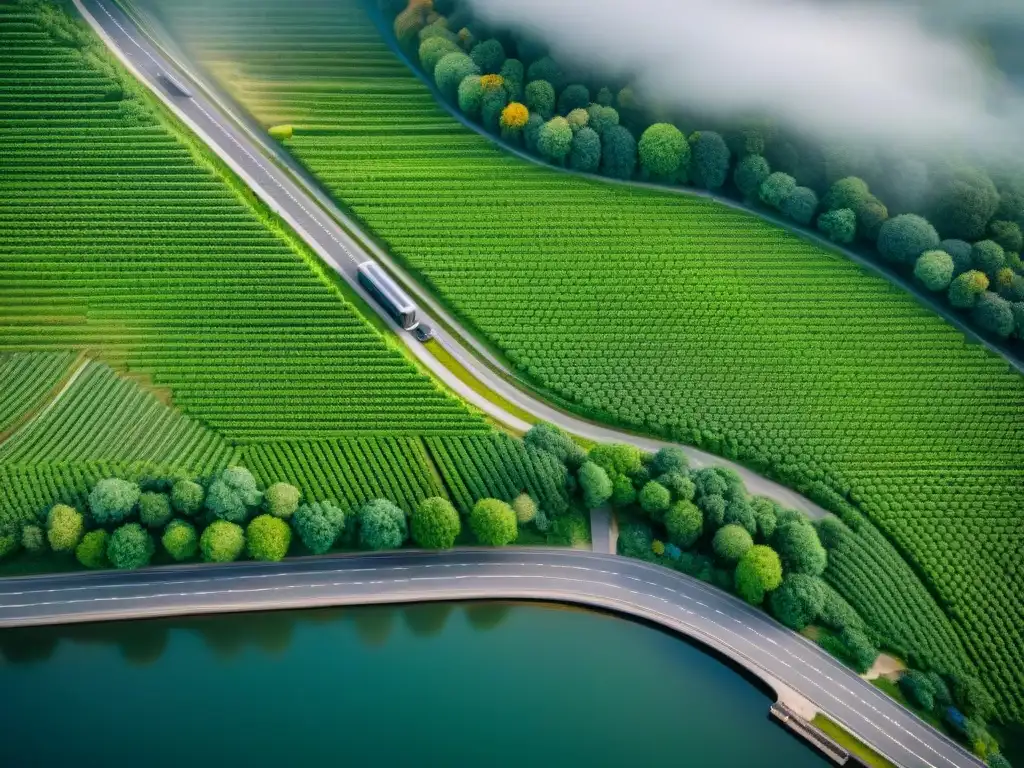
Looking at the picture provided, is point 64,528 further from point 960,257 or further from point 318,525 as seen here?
point 960,257

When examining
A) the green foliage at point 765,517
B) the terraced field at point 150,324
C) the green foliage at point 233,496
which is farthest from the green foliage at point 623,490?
the green foliage at point 233,496

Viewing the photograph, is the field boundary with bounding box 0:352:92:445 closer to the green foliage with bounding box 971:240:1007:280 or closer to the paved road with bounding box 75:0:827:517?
the paved road with bounding box 75:0:827:517

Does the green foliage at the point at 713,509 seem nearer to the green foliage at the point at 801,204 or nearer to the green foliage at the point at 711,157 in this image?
the green foliage at the point at 801,204

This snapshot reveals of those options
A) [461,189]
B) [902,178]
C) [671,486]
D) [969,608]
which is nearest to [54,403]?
[461,189]

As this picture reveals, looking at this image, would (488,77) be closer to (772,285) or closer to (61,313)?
(772,285)

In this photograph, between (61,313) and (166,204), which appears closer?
(61,313)

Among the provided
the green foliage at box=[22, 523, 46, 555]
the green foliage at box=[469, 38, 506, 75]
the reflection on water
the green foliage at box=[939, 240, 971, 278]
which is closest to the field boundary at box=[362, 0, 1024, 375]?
the green foliage at box=[939, 240, 971, 278]

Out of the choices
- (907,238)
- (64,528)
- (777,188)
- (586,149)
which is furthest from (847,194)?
Answer: (64,528)
